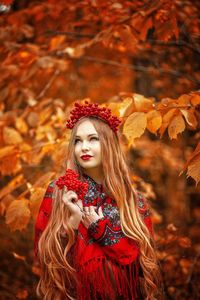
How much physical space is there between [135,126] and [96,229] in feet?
1.87

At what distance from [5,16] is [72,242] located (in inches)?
112

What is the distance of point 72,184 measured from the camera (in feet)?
6.70

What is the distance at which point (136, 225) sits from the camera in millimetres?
2182

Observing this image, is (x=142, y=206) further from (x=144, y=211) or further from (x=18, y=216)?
(x=18, y=216)

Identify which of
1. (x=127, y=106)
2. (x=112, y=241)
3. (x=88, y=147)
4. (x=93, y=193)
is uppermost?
(x=127, y=106)

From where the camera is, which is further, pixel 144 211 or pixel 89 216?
pixel 144 211

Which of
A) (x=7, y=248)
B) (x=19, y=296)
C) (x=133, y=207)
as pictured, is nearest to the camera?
(x=133, y=207)

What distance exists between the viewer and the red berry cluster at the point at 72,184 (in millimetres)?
2031

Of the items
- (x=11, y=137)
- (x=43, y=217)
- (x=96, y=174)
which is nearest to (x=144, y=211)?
(x=96, y=174)

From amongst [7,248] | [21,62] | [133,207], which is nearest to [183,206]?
[7,248]

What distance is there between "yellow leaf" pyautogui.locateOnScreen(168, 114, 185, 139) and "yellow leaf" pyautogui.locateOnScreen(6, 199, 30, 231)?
3.24 ft

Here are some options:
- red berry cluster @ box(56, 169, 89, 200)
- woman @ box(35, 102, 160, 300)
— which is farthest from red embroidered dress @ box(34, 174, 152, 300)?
red berry cluster @ box(56, 169, 89, 200)

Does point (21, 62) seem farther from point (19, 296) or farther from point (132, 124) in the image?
point (19, 296)

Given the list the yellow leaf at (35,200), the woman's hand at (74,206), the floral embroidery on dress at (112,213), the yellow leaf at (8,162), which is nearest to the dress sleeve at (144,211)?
the floral embroidery on dress at (112,213)
